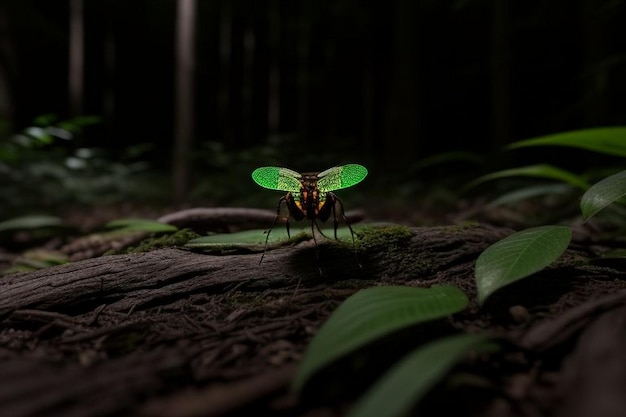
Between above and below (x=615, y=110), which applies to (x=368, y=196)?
below

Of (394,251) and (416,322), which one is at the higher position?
(394,251)

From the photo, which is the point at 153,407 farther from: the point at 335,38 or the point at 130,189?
the point at 335,38

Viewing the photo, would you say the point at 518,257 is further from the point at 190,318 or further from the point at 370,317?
the point at 190,318

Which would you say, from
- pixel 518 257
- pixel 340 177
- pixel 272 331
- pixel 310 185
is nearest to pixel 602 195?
pixel 518 257

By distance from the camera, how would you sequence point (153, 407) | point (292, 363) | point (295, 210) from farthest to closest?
1. point (295, 210)
2. point (292, 363)
3. point (153, 407)

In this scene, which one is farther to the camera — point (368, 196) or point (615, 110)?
point (368, 196)

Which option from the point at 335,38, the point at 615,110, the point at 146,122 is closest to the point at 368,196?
the point at 615,110

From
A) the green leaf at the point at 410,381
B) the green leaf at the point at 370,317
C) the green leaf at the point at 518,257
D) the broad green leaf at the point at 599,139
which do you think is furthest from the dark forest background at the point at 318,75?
the green leaf at the point at 410,381
